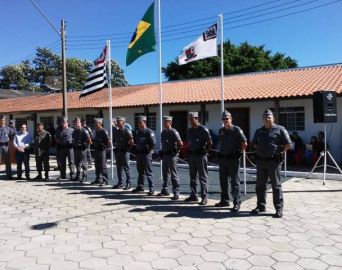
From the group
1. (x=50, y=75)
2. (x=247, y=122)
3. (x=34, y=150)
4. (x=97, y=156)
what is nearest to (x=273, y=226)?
(x=97, y=156)

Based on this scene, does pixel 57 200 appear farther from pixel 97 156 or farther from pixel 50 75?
pixel 50 75

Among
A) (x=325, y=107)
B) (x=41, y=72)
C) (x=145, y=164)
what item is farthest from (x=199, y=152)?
(x=41, y=72)

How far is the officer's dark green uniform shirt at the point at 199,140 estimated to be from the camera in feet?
24.4

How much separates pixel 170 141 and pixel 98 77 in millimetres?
3910

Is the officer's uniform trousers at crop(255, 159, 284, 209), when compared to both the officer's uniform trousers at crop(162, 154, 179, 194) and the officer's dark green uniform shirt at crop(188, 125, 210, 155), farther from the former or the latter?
the officer's uniform trousers at crop(162, 154, 179, 194)

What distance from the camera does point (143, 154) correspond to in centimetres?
862

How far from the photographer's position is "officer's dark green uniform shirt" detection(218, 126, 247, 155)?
6.90m

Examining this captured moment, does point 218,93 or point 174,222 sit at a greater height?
point 218,93

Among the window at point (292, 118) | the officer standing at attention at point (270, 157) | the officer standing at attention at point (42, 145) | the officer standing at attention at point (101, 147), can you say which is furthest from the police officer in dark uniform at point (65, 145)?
the window at point (292, 118)

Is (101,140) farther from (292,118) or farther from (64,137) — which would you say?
(292,118)

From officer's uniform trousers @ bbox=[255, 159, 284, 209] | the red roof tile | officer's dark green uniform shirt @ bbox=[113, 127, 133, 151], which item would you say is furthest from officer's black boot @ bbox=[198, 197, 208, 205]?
the red roof tile

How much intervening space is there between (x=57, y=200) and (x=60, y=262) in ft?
12.3

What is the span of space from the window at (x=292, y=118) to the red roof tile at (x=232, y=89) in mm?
909

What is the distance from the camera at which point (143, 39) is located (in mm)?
9789
